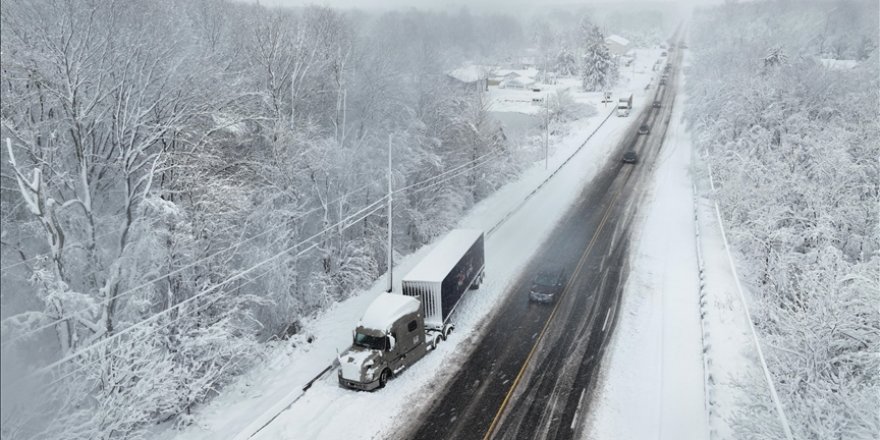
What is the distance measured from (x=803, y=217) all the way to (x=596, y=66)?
8130 cm

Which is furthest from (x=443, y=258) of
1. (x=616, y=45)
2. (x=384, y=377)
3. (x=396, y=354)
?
(x=616, y=45)

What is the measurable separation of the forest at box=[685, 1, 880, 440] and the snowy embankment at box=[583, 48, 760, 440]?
1336 millimetres

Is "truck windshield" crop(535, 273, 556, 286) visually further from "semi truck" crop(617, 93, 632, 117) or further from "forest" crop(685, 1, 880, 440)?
"semi truck" crop(617, 93, 632, 117)

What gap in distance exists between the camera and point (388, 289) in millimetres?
27266

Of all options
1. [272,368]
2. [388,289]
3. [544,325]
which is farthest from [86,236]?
[544,325]

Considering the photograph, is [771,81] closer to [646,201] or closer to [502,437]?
[646,201]

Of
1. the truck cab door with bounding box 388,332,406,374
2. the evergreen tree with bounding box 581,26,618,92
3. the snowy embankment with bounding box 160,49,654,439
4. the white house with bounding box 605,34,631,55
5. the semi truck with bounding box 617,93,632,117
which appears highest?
the white house with bounding box 605,34,631,55

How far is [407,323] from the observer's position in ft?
69.1

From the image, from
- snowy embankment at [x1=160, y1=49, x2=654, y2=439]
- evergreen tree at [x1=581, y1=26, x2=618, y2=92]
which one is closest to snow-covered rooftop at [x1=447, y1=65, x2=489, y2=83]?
evergreen tree at [x1=581, y1=26, x2=618, y2=92]

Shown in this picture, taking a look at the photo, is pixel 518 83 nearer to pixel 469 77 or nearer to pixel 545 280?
pixel 469 77

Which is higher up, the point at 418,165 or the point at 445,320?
the point at 418,165

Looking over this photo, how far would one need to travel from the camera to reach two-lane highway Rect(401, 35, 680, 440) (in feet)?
59.9

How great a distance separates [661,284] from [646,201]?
55.0 feet

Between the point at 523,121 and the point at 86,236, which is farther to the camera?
the point at 523,121
